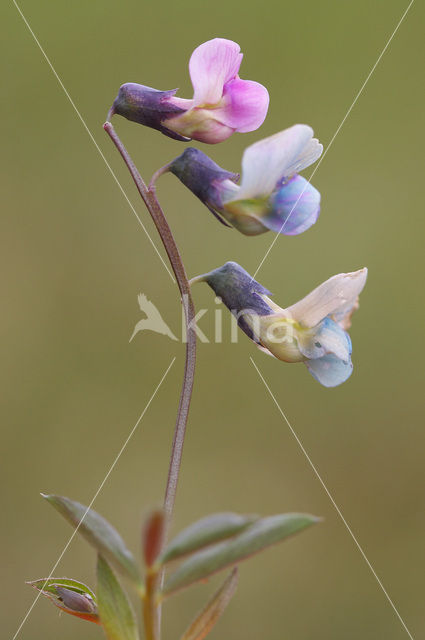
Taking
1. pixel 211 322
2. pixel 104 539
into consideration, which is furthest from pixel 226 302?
pixel 211 322

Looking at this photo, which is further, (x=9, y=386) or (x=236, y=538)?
(x=9, y=386)

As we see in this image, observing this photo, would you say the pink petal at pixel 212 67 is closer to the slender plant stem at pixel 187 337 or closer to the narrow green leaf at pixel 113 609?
the slender plant stem at pixel 187 337

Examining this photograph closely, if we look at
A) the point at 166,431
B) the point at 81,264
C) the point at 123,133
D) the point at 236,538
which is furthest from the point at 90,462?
the point at 236,538

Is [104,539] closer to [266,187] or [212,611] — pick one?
[212,611]

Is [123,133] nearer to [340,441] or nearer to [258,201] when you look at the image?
[340,441]

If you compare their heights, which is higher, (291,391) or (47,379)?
(291,391)

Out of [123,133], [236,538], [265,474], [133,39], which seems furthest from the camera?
[133,39]
